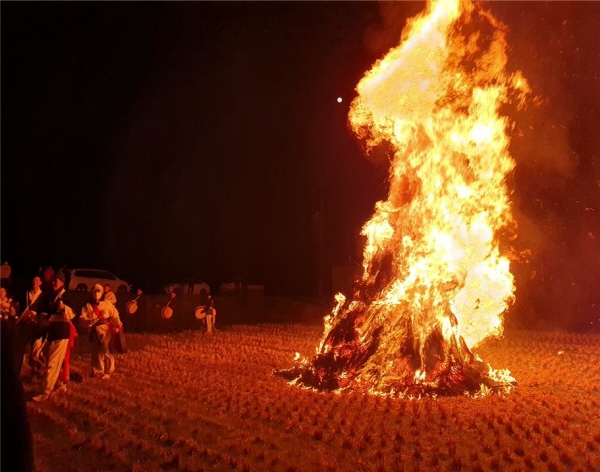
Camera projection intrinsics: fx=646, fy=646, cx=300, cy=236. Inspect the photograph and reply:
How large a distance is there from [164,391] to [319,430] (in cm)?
386

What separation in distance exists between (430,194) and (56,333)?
7517mm

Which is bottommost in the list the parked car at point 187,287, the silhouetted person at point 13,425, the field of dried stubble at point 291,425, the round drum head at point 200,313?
the field of dried stubble at point 291,425

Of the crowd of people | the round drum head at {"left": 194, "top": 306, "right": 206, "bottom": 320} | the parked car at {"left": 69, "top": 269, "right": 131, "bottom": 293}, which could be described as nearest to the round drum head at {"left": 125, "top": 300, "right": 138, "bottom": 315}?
the round drum head at {"left": 194, "top": 306, "right": 206, "bottom": 320}

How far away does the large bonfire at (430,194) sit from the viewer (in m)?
12.1

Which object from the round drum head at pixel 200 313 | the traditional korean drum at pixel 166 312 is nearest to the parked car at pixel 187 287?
the traditional korean drum at pixel 166 312

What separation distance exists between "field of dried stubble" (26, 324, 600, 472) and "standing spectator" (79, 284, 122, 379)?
52 cm

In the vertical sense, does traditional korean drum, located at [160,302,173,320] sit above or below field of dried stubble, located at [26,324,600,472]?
above

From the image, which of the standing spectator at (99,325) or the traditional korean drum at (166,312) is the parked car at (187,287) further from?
the standing spectator at (99,325)

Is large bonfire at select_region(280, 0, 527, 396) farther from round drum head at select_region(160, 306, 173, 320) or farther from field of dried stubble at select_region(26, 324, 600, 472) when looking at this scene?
round drum head at select_region(160, 306, 173, 320)

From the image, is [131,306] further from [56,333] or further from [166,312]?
[56,333]

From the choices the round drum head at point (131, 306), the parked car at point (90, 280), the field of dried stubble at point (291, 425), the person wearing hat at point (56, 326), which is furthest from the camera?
the parked car at point (90, 280)

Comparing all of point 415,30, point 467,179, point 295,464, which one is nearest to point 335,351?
point 467,179

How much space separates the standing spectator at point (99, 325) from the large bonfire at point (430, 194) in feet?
12.1

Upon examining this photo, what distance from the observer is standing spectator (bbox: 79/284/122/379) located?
12750mm
